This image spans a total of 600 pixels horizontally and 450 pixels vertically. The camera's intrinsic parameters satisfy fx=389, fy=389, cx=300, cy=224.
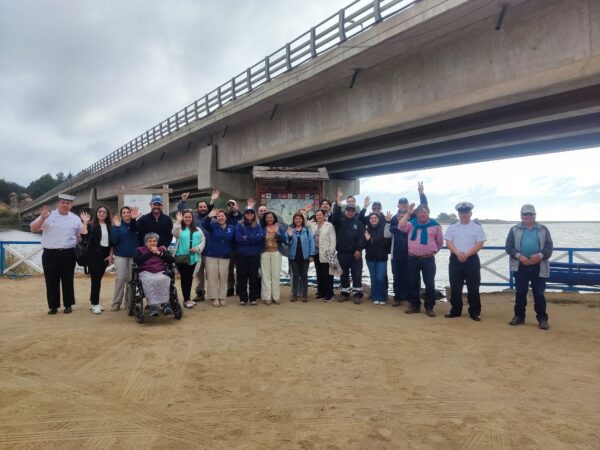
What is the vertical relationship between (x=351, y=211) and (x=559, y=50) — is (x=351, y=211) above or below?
below

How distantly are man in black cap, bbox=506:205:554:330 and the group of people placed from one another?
0.6 inches

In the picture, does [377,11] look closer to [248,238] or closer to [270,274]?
[248,238]

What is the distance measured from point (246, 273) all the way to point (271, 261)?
0.53 m

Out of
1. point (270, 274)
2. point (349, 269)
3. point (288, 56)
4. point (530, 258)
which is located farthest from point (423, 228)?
point (288, 56)

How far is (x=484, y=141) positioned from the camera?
12.7 metres

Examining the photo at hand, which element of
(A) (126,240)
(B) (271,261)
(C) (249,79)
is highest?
(C) (249,79)

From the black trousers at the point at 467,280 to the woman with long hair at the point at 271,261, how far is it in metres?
3.12

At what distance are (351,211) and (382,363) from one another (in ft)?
12.7

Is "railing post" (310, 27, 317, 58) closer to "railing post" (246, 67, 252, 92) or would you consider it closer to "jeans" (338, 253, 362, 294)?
"railing post" (246, 67, 252, 92)

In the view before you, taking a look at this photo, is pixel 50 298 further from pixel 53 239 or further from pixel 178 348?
pixel 178 348

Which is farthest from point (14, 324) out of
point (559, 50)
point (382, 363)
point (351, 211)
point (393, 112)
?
point (559, 50)

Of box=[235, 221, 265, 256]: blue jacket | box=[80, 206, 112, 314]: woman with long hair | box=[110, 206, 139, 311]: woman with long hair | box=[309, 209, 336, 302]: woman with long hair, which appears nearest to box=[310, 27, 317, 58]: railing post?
box=[309, 209, 336, 302]: woman with long hair

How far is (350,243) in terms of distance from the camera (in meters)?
7.67

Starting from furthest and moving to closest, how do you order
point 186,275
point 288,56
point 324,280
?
point 288,56, point 324,280, point 186,275
